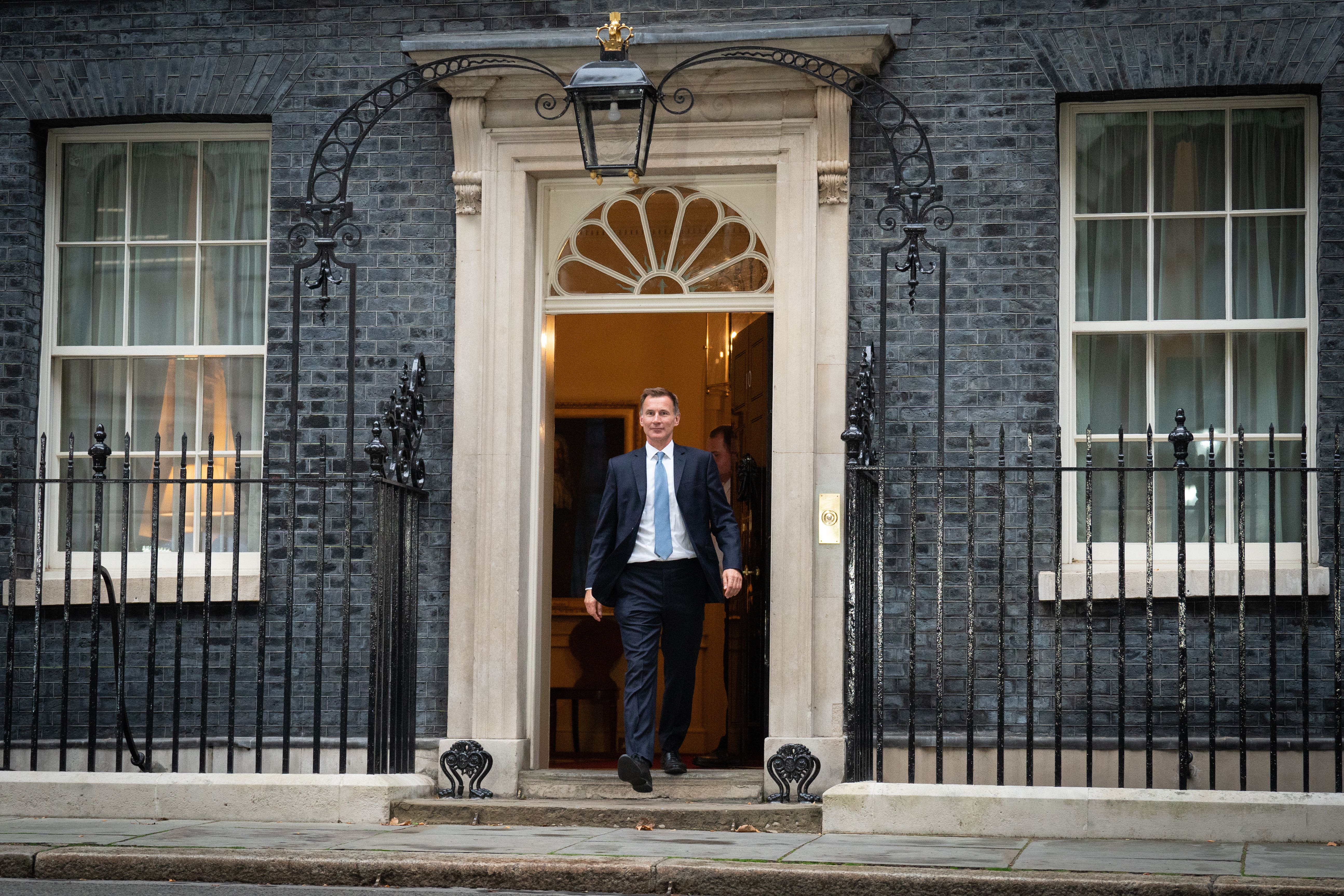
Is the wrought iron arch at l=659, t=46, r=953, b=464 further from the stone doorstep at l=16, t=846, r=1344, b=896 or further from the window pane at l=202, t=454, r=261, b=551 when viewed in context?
the window pane at l=202, t=454, r=261, b=551

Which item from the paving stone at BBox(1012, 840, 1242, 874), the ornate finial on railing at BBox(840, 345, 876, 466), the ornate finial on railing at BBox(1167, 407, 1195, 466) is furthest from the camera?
the ornate finial on railing at BBox(840, 345, 876, 466)

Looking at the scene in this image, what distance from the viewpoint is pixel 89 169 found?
30.2 ft

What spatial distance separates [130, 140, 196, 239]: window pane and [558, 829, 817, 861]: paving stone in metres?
4.32

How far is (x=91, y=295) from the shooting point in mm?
9211

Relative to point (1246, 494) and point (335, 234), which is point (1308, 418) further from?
point (335, 234)

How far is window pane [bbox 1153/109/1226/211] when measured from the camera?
8.55 m

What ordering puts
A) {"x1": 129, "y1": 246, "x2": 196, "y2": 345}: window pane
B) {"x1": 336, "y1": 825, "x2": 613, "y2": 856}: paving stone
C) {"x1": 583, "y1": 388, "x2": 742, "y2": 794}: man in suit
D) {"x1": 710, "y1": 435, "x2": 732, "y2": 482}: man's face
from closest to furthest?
{"x1": 336, "y1": 825, "x2": 613, "y2": 856}: paving stone
{"x1": 583, "y1": 388, "x2": 742, "y2": 794}: man in suit
{"x1": 129, "y1": 246, "x2": 196, "y2": 345}: window pane
{"x1": 710, "y1": 435, "x2": 732, "y2": 482}: man's face

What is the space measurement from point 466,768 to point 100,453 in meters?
2.29

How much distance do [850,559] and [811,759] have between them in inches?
41.4

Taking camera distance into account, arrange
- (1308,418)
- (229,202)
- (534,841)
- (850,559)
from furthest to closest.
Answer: (229,202)
(1308,418)
(850,559)
(534,841)

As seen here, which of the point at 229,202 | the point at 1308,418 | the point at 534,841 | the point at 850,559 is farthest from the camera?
the point at 229,202

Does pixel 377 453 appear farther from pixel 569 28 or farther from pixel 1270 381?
pixel 1270 381

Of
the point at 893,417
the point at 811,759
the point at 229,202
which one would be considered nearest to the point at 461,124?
the point at 229,202

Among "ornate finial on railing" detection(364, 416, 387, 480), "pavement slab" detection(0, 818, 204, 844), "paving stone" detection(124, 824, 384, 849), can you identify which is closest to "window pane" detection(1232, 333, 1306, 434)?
"ornate finial on railing" detection(364, 416, 387, 480)
